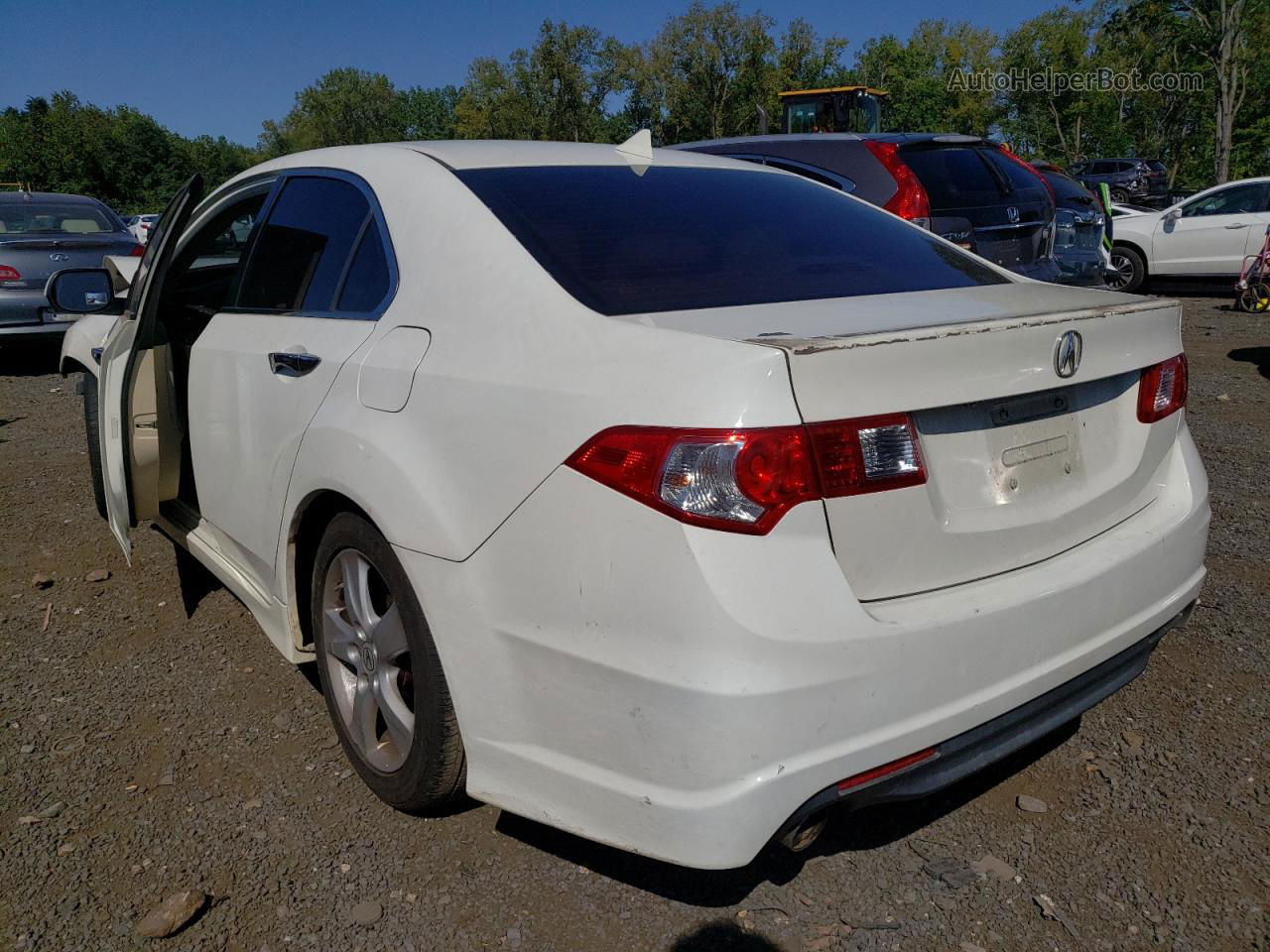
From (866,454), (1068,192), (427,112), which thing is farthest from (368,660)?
(427,112)

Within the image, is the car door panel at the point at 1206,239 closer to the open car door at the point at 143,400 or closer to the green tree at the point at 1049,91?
the open car door at the point at 143,400

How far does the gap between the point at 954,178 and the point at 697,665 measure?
251 inches

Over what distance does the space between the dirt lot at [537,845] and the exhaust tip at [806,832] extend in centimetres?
36

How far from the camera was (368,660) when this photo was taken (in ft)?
8.11

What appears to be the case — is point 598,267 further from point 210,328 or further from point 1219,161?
point 1219,161

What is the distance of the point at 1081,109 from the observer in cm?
5216

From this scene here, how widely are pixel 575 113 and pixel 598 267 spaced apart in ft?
186

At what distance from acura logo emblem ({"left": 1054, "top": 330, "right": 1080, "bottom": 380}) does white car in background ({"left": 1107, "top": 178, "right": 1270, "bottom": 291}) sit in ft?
36.5

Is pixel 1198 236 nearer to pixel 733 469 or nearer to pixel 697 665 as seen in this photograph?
pixel 733 469

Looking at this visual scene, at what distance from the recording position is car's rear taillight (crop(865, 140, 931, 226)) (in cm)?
665

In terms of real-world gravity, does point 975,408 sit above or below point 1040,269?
above

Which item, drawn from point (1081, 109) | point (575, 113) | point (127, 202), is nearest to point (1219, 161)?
point (1081, 109)

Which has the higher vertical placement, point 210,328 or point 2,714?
point 210,328

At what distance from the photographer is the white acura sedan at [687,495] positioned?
170cm
